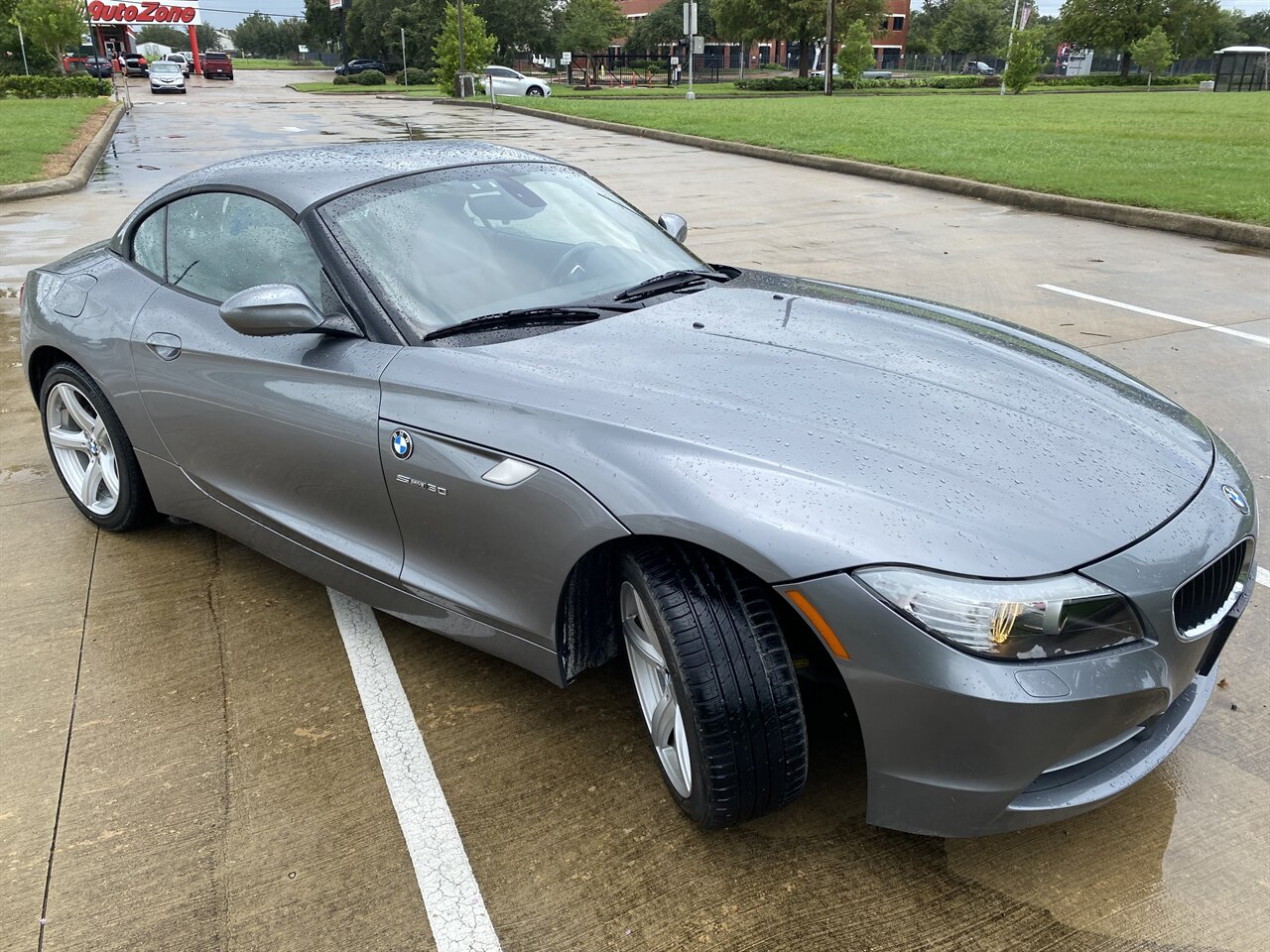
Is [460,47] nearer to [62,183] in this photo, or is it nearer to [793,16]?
[62,183]

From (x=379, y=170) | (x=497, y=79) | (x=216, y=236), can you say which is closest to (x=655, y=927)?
(x=379, y=170)

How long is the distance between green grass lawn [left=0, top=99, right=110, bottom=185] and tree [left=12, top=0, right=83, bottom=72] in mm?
18952

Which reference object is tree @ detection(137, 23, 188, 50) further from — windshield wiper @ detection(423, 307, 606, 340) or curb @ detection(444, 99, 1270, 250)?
windshield wiper @ detection(423, 307, 606, 340)

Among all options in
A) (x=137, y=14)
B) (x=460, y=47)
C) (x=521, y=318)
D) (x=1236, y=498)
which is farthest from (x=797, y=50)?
(x=1236, y=498)

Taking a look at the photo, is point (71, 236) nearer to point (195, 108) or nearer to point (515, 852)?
point (515, 852)

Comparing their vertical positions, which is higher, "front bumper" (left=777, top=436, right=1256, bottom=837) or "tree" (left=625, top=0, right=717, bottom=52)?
"tree" (left=625, top=0, right=717, bottom=52)

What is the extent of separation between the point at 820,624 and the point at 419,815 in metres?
1.17

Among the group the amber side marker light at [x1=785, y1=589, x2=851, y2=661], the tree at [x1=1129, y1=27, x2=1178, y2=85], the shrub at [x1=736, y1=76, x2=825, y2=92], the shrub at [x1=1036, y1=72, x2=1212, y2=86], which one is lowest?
the amber side marker light at [x1=785, y1=589, x2=851, y2=661]

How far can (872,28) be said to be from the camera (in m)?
56.8

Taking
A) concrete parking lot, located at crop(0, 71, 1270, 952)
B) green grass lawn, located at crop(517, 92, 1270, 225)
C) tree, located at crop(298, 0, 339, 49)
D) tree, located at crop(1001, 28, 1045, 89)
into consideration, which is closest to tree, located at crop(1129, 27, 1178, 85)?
tree, located at crop(1001, 28, 1045, 89)

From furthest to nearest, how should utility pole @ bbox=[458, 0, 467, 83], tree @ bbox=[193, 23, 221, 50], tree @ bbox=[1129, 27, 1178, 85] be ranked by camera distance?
tree @ bbox=[193, 23, 221, 50] < tree @ bbox=[1129, 27, 1178, 85] < utility pole @ bbox=[458, 0, 467, 83]

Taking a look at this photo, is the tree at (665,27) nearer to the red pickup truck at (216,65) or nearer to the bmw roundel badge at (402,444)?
the red pickup truck at (216,65)

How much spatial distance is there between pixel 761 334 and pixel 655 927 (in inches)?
59.8

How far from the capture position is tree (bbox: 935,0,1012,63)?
88.7 metres
